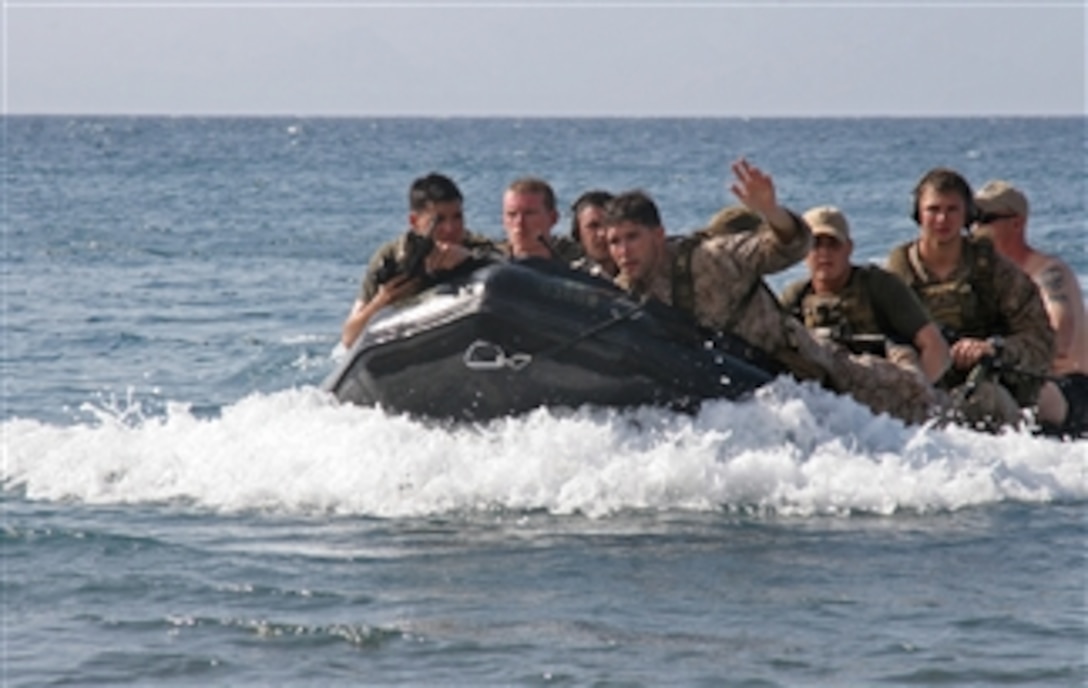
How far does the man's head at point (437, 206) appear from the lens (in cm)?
982

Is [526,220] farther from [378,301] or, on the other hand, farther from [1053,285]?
[1053,285]

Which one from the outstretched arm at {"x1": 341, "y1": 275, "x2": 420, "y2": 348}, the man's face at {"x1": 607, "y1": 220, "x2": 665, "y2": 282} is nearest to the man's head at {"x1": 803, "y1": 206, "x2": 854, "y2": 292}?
the man's face at {"x1": 607, "y1": 220, "x2": 665, "y2": 282}

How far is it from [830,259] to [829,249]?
0.14ft

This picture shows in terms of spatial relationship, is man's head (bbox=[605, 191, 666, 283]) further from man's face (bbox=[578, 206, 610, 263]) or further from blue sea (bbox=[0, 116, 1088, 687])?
man's face (bbox=[578, 206, 610, 263])

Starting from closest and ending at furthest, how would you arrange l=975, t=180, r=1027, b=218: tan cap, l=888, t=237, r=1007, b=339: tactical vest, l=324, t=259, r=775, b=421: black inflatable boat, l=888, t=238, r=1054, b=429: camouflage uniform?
l=324, t=259, r=775, b=421: black inflatable boat → l=888, t=238, r=1054, b=429: camouflage uniform → l=888, t=237, r=1007, b=339: tactical vest → l=975, t=180, r=1027, b=218: tan cap

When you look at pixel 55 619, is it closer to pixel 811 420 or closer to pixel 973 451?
pixel 811 420

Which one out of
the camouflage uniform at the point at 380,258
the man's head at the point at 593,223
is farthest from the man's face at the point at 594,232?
the camouflage uniform at the point at 380,258

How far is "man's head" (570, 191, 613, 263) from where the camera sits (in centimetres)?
990

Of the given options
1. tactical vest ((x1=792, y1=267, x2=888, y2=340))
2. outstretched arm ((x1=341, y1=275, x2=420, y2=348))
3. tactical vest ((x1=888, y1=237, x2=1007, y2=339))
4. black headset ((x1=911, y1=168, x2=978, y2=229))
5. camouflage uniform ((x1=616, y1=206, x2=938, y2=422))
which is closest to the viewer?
camouflage uniform ((x1=616, y1=206, x2=938, y2=422))

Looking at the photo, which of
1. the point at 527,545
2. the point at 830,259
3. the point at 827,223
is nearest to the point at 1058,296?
the point at 830,259

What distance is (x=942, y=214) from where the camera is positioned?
1002 cm

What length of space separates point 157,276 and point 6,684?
17350 millimetres

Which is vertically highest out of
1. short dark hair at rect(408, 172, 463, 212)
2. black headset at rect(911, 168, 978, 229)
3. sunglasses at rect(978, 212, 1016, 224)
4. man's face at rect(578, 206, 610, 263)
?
black headset at rect(911, 168, 978, 229)

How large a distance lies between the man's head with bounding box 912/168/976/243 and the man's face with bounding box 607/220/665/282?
4.71 feet
